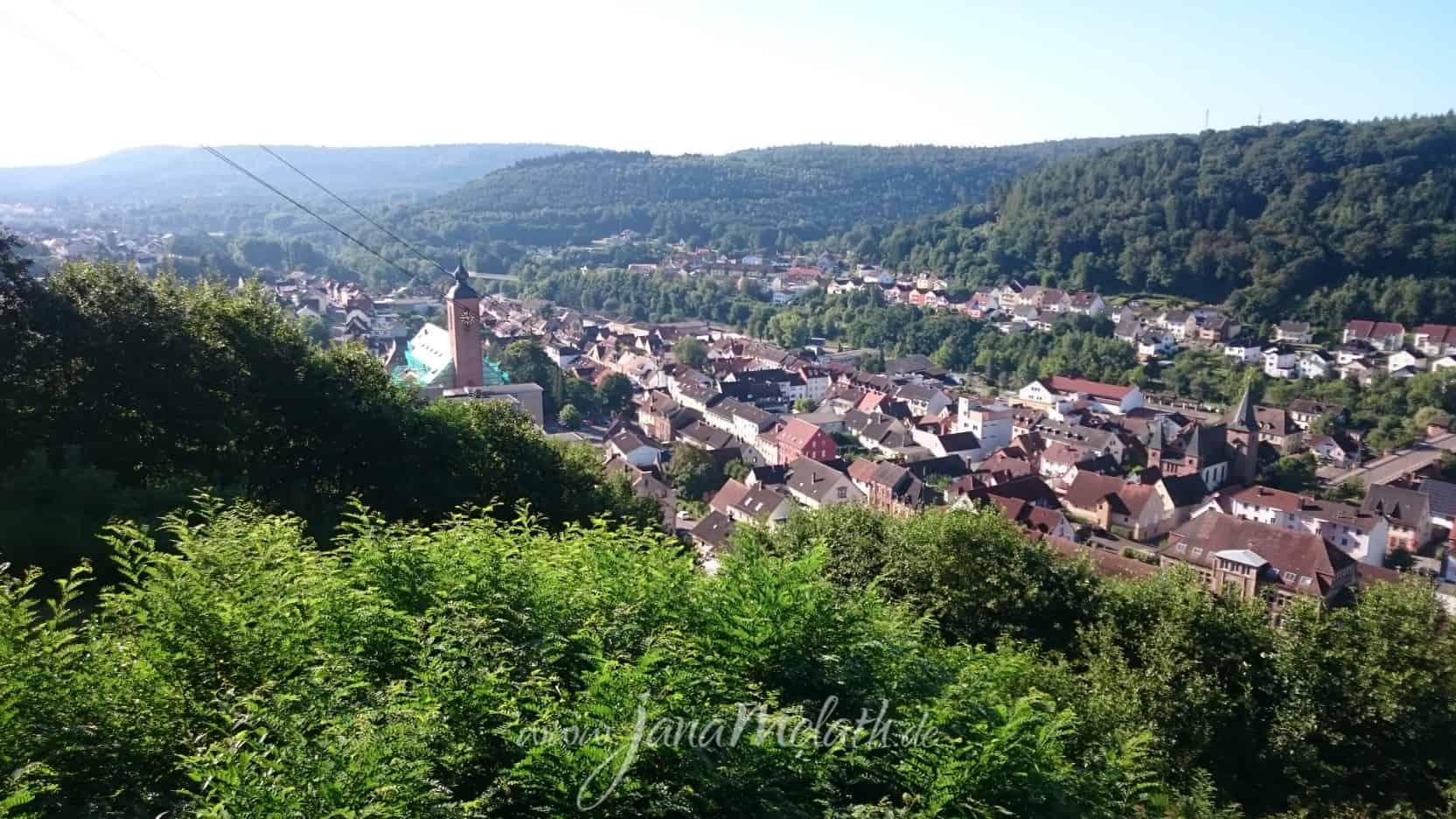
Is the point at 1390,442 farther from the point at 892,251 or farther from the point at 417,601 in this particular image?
the point at 892,251

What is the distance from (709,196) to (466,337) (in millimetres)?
95758

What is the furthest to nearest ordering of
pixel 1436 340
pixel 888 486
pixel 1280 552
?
pixel 1436 340
pixel 888 486
pixel 1280 552

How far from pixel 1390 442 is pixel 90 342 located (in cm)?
4006

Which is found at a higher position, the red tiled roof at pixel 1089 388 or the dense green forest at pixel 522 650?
the dense green forest at pixel 522 650

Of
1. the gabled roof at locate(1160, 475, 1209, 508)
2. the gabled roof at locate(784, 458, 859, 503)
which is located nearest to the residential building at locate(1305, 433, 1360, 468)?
the gabled roof at locate(1160, 475, 1209, 508)

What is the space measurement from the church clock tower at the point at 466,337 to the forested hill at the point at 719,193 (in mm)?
70409

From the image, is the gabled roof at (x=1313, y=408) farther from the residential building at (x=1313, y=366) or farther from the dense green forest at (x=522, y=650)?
the dense green forest at (x=522, y=650)

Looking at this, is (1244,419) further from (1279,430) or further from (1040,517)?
(1040,517)

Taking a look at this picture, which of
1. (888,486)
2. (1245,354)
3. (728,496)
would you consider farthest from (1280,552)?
(1245,354)

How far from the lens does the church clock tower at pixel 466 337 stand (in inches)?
1177

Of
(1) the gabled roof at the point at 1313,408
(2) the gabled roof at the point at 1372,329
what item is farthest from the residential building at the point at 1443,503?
(2) the gabled roof at the point at 1372,329

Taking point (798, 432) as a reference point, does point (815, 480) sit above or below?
above

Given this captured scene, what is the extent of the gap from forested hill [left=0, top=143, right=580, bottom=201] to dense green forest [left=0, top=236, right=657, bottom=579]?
15429cm

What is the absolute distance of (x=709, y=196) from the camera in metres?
123
